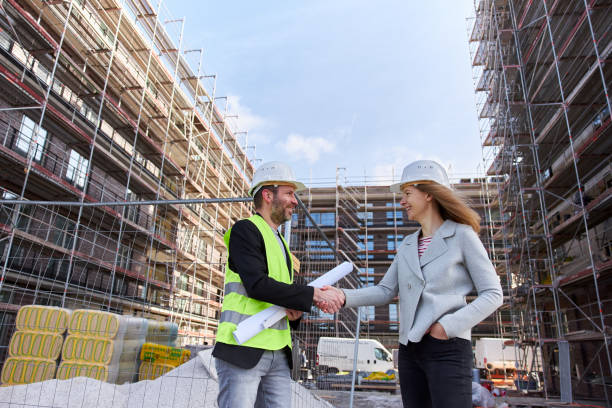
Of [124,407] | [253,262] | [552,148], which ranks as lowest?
[124,407]

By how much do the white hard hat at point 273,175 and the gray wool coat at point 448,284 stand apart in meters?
0.70

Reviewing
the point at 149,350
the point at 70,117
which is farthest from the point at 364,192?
the point at 149,350

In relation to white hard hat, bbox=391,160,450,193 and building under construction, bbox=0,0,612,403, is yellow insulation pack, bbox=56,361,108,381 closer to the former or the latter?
building under construction, bbox=0,0,612,403

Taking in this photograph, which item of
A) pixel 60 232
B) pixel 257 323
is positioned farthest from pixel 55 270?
pixel 257 323

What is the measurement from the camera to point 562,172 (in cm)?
1242

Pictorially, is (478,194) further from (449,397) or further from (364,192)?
(449,397)

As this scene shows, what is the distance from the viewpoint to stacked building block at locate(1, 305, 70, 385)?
19.6ft

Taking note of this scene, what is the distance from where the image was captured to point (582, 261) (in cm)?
1273

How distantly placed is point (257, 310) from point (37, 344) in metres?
6.23

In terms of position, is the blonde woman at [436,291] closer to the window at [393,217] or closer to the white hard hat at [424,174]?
the white hard hat at [424,174]

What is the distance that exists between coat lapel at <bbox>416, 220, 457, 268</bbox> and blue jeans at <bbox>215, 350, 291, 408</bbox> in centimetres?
78

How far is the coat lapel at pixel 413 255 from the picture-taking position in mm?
1896

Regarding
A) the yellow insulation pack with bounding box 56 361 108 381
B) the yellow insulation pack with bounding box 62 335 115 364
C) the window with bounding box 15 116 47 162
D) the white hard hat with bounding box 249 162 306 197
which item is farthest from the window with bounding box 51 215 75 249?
the white hard hat with bounding box 249 162 306 197

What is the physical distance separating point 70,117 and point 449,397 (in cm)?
1545
